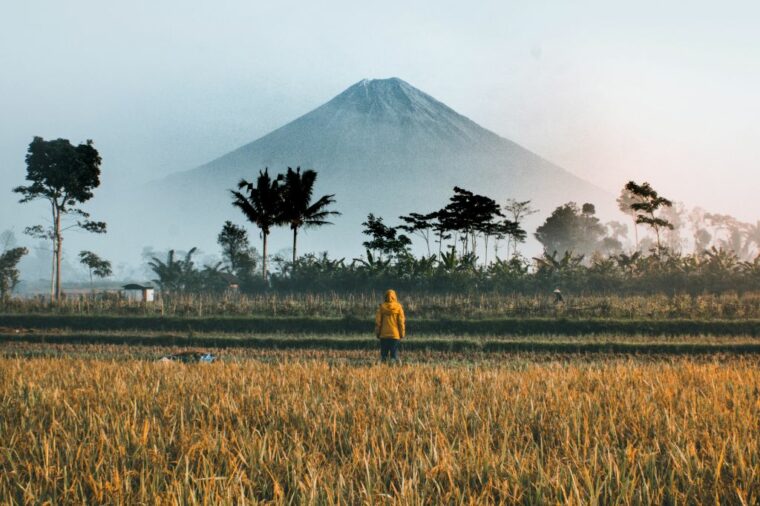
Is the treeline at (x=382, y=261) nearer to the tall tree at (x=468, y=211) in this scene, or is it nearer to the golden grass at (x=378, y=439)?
the tall tree at (x=468, y=211)

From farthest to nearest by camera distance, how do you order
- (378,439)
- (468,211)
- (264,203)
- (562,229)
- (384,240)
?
(562,229) < (468,211) < (384,240) < (264,203) < (378,439)

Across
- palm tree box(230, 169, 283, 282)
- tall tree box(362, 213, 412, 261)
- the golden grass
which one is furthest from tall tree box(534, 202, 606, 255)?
A: the golden grass

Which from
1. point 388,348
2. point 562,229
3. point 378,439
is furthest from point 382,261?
point 562,229

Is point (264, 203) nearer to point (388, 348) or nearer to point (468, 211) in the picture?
point (468, 211)

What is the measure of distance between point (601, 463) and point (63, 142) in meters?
47.3

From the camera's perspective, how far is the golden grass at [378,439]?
4.30 meters

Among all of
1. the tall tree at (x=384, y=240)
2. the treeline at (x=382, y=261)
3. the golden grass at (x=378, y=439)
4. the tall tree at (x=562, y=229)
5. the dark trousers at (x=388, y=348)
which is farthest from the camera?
the tall tree at (x=562, y=229)

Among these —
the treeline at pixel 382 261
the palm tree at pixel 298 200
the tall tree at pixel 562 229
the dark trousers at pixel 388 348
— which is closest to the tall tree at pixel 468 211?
the treeline at pixel 382 261

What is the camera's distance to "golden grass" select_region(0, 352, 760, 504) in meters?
4.30

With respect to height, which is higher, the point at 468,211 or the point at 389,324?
the point at 468,211

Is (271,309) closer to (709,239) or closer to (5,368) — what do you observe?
(5,368)

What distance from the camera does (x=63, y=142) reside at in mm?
46094

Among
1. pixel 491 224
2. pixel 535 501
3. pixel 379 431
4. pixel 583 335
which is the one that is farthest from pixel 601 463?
pixel 491 224

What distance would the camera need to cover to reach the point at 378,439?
5785 millimetres
